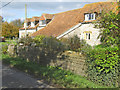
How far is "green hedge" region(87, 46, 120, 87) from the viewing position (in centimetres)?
643

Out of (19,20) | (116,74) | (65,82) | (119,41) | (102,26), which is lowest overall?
(65,82)

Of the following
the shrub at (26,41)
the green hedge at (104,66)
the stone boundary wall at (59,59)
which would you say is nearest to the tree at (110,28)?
the green hedge at (104,66)

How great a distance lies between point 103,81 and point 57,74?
2.43 metres

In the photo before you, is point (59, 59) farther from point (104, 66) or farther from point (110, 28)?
point (110, 28)

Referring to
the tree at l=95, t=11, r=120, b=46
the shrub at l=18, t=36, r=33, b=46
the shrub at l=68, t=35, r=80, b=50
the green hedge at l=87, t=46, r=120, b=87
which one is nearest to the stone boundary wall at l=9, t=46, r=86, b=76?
the green hedge at l=87, t=46, r=120, b=87

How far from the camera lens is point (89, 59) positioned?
23.9 feet

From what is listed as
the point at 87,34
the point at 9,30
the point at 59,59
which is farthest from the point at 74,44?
the point at 9,30

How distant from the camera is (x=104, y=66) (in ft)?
21.6

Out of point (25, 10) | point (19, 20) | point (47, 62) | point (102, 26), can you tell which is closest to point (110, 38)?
point (102, 26)

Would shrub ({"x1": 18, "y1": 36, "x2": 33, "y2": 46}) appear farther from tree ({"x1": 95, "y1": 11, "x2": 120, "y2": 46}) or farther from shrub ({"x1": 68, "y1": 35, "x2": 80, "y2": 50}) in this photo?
tree ({"x1": 95, "y1": 11, "x2": 120, "y2": 46})

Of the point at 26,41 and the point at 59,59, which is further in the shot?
the point at 26,41

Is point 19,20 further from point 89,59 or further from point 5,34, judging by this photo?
point 89,59

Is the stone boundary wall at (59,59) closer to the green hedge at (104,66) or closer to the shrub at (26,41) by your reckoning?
the green hedge at (104,66)

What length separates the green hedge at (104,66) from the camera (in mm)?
6432
